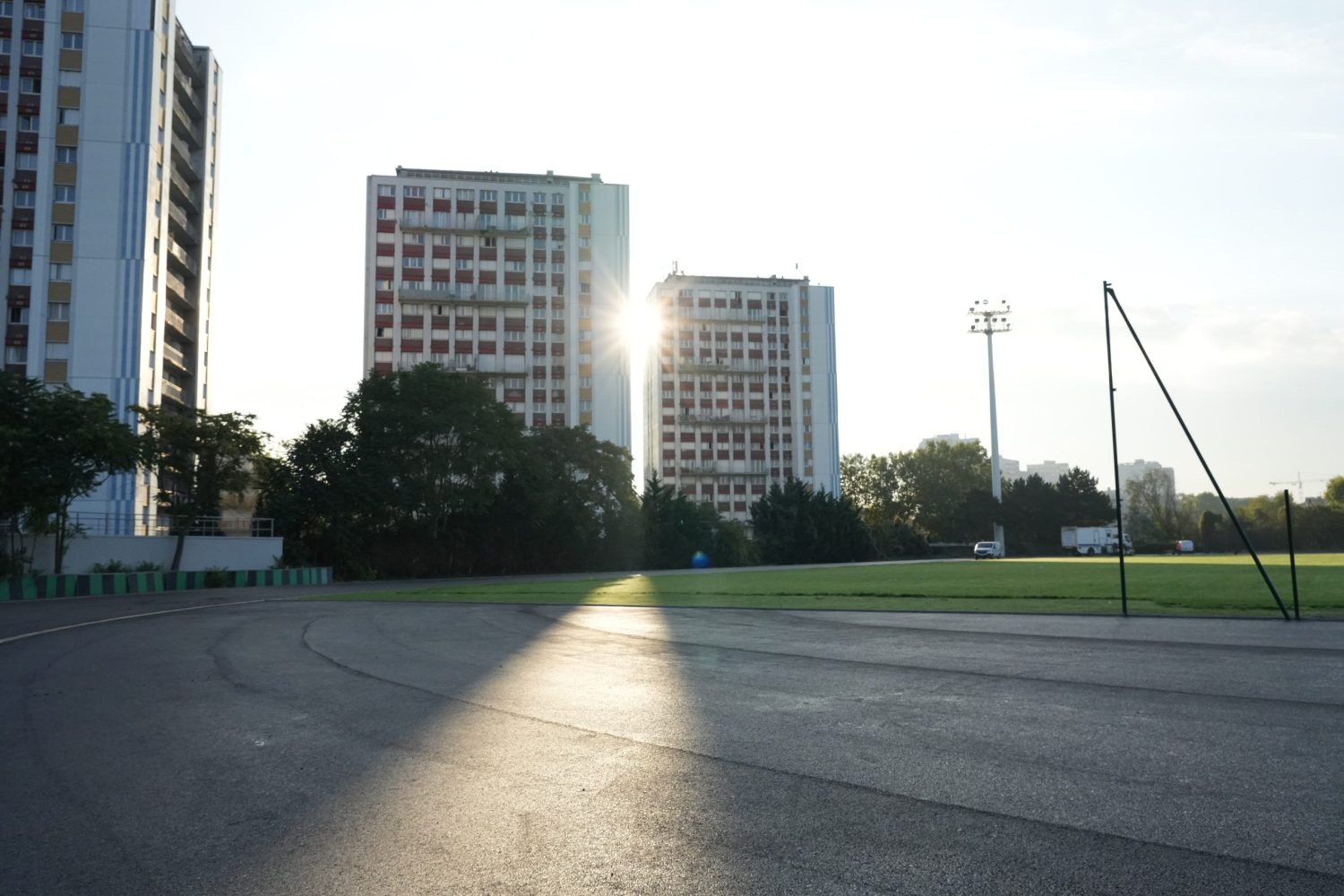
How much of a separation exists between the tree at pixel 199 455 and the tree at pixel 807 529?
157ft

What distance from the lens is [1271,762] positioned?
6.50 metres

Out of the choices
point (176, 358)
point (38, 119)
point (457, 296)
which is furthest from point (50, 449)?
point (457, 296)

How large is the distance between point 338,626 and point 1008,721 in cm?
1454

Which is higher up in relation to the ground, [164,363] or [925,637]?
[164,363]

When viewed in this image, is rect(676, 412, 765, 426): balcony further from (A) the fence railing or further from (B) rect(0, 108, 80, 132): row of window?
(A) the fence railing

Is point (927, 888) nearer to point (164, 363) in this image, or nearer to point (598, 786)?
point (598, 786)

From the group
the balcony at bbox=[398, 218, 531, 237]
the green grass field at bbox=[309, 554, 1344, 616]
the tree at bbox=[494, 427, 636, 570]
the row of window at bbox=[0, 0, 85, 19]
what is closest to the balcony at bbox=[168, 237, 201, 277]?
the row of window at bbox=[0, 0, 85, 19]

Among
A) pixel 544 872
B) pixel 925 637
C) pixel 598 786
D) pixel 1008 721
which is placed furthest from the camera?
pixel 925 637

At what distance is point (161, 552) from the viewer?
168ft

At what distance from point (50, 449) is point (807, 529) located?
60.9 metres

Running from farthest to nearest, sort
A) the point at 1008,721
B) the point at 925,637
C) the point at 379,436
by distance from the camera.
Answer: the point at 379,436
the point at 925,637
the point at 1008,721

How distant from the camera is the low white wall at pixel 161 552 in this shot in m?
46.6

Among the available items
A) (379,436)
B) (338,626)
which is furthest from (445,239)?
(338,626)

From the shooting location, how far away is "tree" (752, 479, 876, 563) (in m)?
88.9
